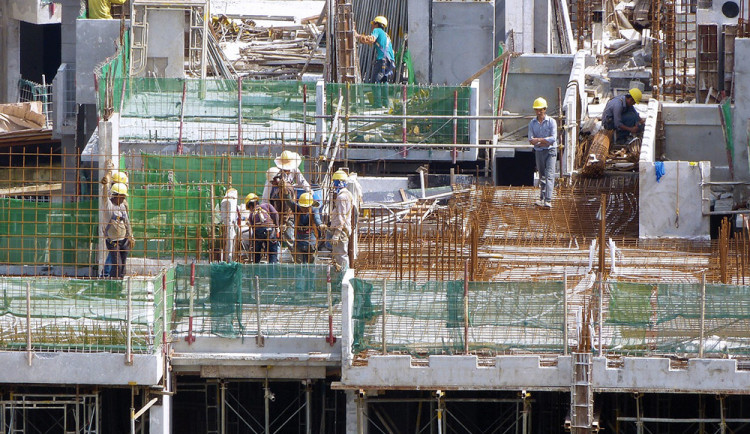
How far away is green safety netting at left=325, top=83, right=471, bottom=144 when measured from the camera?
32.3 metres

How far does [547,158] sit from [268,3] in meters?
18.5

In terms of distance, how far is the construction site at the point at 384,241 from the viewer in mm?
22469

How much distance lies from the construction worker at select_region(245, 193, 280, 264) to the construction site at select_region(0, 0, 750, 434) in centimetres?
6

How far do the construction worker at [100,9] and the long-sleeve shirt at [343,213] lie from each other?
11.9 metres

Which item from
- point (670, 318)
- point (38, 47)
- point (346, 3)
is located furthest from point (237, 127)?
point (38, 47)

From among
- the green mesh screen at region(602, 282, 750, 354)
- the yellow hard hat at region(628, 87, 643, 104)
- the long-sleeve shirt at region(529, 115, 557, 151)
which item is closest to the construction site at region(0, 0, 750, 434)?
the green mesh screen at region(602, 282, 750, 354)

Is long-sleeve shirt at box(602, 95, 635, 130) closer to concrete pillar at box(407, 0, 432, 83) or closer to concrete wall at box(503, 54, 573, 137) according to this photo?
concrete wall at box(503, 54, 573, 137)

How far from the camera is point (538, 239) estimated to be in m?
27.9

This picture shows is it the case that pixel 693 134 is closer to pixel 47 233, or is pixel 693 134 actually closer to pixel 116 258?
pixel 116 258

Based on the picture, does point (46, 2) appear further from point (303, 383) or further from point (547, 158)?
point (303, 383)

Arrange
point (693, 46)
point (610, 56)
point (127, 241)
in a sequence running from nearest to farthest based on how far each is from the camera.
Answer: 1. point (127, 241)
2. point (693, 46)
3. point (610, 56)

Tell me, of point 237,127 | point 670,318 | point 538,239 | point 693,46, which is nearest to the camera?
point 670,318

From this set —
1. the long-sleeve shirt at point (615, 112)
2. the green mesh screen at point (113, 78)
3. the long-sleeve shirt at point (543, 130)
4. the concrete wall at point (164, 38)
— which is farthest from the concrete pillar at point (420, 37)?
the long-sleeve shirt at point (543, 130)

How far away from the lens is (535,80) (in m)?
36.5
